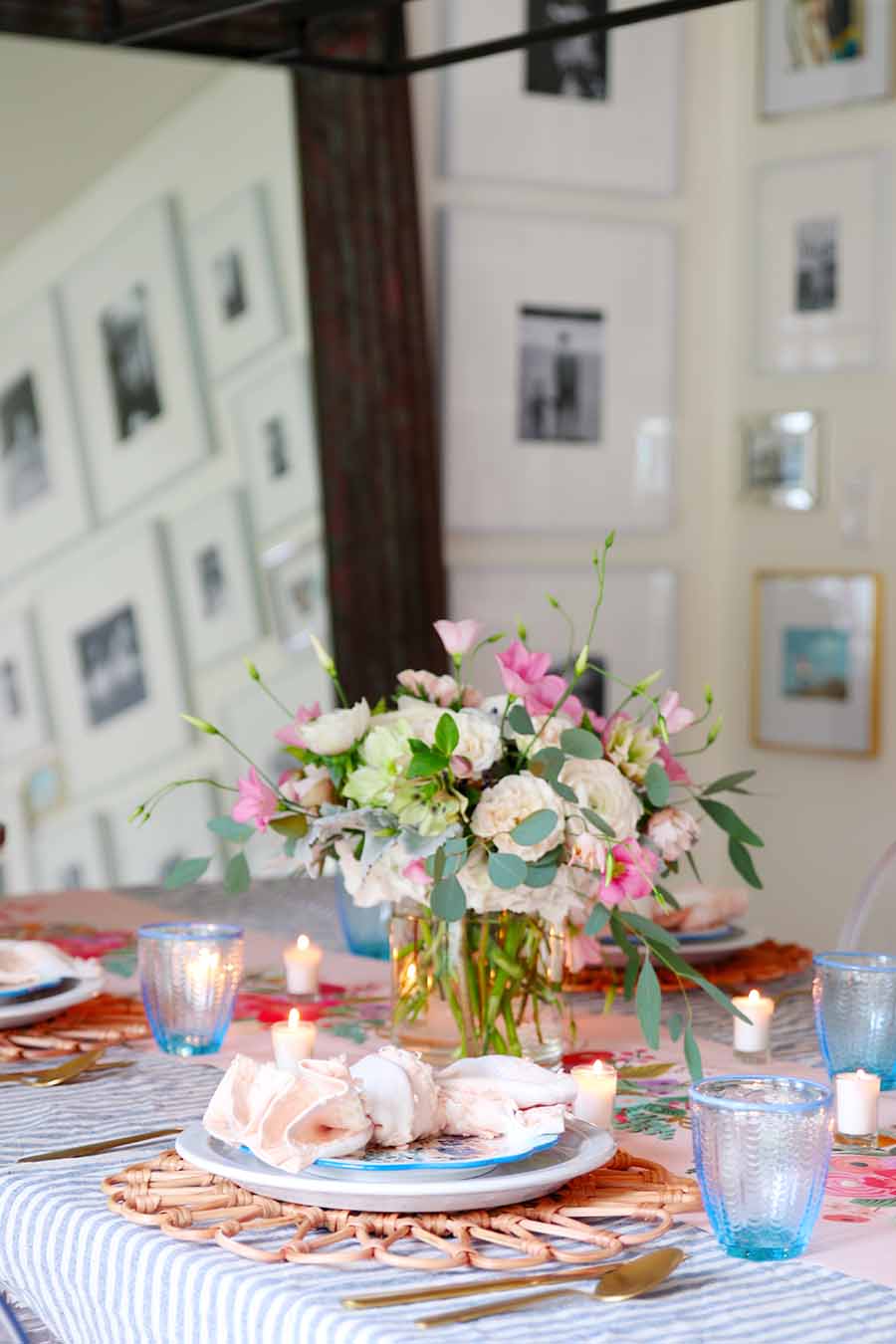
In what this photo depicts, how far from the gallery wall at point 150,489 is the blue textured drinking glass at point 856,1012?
2.52m

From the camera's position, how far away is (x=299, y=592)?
A: 3891 mm

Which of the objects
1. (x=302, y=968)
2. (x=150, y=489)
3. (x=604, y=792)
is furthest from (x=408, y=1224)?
(x=150, y=489)

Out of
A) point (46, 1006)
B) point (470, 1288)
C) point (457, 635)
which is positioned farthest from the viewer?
point (46, 1006)

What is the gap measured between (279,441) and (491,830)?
2.63 meters

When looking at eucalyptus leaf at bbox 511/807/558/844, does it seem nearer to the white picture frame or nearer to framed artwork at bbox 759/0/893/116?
framed artwork at bbox 759/0/893/116

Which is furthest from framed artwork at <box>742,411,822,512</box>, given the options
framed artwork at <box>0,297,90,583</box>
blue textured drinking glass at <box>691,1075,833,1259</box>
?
blue textured drinking glass at <box>691,1075,833,1259</box>

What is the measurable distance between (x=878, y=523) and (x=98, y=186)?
1759 mm

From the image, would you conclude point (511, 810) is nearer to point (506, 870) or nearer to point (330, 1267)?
point (506, 870)

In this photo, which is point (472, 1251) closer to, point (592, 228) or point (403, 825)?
point (403, 825)

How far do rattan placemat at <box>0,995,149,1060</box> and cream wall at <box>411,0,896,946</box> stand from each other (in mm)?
2219

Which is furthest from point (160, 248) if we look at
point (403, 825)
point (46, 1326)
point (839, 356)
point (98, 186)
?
point (46, 1326)

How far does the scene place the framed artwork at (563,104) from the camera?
12.3 feet

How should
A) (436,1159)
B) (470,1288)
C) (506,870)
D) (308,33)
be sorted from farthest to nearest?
1. (308,33)
2. (506,870)
3. (436,1159)
4. (470,1288)

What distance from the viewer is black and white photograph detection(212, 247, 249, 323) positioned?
388 centimetres
